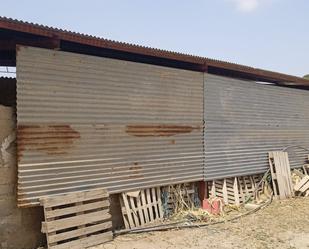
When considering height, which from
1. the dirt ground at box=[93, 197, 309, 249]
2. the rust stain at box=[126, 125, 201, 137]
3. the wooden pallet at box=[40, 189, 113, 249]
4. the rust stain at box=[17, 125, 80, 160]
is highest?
the rust stain at box=[126, 125, 201, 137]

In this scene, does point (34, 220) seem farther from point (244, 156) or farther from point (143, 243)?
point (244, 156)

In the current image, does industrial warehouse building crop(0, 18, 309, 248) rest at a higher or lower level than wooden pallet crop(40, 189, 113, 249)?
higher

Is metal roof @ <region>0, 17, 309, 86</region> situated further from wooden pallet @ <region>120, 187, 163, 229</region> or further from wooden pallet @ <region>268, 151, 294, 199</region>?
wooden pallet @ <region>120, 187, 163, 229</region>

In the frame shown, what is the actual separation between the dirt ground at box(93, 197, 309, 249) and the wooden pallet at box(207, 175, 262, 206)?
1082 mm

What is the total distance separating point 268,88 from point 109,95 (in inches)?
251

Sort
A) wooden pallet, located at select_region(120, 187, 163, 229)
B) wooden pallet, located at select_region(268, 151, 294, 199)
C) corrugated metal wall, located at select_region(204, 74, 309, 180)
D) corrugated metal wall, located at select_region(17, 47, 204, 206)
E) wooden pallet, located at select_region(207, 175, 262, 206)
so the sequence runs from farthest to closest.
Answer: wooden pallet, located at select_region(268, 151, 294, 199) < wooden pallet, located at select_region(207, 175, 262, 206) < corrugated metal wall, located at select_region(204, 74, 309, 180) < wooden pallet, located at select_region(120, 187, 163, 229) < corrugated metal wall, located at select_region(17, 47, 204, 206)

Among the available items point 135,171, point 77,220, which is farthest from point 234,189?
point 77,220

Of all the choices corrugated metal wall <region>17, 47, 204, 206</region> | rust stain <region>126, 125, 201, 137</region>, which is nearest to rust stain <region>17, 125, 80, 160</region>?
corrugated metal wall <region>17, 47, 204, 206</region>

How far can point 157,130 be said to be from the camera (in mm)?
8812

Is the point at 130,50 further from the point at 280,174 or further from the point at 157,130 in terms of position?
the point at 280,174

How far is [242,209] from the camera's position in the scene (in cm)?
1028

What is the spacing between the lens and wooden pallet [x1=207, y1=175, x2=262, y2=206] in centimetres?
1044

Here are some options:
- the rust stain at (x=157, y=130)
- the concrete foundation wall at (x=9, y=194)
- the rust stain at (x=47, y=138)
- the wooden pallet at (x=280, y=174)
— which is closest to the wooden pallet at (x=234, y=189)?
the wooden pallet at (x=280, y=174)

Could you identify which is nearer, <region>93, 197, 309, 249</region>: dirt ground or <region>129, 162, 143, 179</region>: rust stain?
<region>93, 197, 309, 249</region>: dirt ground
